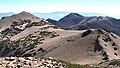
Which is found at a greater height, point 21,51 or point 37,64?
point 37,64

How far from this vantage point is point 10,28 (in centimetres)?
19450

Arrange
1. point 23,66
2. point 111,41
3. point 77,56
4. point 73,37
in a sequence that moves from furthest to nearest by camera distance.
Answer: point 73,37
point 111,41
point 77,56
point 23,66

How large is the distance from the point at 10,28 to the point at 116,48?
11474cm

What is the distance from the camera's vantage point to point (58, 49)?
320ft

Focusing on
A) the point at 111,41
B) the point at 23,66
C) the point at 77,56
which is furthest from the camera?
the point at 111,41

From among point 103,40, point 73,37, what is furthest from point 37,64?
point 73,37

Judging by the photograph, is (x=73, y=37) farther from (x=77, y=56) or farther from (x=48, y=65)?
(x=48, y=65)

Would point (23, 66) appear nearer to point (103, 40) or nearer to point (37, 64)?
point (37, 64)

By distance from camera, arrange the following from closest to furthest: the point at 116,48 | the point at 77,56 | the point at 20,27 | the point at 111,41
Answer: the point at 77,56
the point at 116,48
the point at 111,41
the point at 20,27

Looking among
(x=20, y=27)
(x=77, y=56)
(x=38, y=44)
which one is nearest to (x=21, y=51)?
(x=38, y=44)

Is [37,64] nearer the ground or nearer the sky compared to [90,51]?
nearer the sky

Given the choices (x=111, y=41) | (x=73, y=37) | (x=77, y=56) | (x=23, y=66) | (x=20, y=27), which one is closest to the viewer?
(x=23, y=66)

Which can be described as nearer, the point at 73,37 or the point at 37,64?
the point at 37,64

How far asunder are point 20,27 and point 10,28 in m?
7.65
